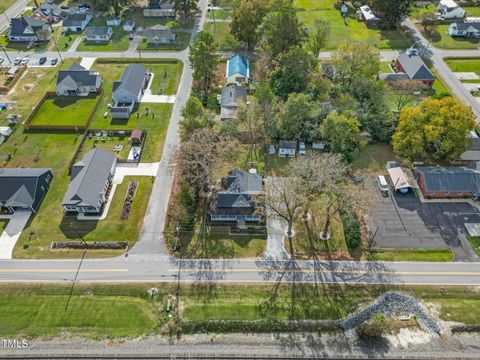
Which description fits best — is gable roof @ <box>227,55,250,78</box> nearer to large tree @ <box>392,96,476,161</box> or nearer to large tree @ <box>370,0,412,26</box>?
large tree @ <box>392,96,476,161</box>

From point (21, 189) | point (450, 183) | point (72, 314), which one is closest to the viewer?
point (72, 314)

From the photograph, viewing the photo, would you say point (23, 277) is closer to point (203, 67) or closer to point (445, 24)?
point (203, 67)

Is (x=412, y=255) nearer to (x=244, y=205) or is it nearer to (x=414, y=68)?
(x=244, y=205)

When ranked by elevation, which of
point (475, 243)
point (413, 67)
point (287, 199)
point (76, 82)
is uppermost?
point (413, 67)

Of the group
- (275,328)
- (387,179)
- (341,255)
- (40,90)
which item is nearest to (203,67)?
(40,90)

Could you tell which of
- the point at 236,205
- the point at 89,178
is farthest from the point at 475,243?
the point at 89,178

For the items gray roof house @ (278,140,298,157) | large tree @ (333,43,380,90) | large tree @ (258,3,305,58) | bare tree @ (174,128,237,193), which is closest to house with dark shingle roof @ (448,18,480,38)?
large tree @ (333,43,380,90)
